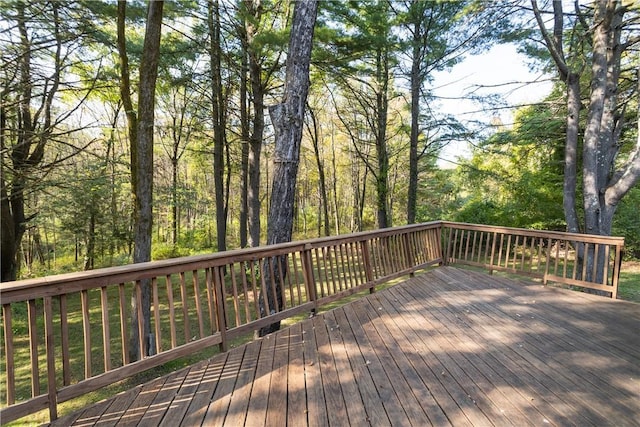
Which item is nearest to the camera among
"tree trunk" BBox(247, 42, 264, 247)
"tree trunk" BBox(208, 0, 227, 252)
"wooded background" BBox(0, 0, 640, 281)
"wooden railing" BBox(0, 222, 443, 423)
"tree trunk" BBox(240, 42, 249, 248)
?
"wooden railing" BBox(0, 222, 443, 423)

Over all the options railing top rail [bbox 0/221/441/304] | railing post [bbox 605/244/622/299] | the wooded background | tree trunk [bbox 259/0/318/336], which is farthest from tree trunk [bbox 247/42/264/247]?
railing post [bbox 605/244/622/299]

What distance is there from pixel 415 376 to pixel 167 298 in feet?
9.39

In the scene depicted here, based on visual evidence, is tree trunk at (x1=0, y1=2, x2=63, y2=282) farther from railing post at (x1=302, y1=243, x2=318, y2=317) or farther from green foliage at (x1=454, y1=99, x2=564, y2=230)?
green foliage at (x1=454, y1=99, x2=564, y2=230)

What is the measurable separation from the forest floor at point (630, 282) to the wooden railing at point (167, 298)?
3.84 m

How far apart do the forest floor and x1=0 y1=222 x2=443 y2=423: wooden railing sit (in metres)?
3.84

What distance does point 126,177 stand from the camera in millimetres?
6625

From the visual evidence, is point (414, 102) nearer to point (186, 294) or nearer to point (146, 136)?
point (146, 136)

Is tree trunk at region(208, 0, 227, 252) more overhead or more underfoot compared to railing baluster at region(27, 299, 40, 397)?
more overhead

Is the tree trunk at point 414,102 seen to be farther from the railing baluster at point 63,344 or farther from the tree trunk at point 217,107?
the railing baluster at point 63,344

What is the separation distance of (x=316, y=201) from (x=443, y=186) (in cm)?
1087

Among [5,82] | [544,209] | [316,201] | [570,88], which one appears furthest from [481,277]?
[316,201]

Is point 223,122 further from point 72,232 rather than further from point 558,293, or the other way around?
point 558,293

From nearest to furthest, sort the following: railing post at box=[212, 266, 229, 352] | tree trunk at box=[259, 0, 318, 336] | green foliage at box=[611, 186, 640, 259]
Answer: railing post at box=[212, 266, 229, 352] → tree trunk at box=[259, 0, 318, 336] → green foliage at box=[611, 186, 640, 259]

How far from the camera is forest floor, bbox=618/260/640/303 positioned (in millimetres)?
5828
